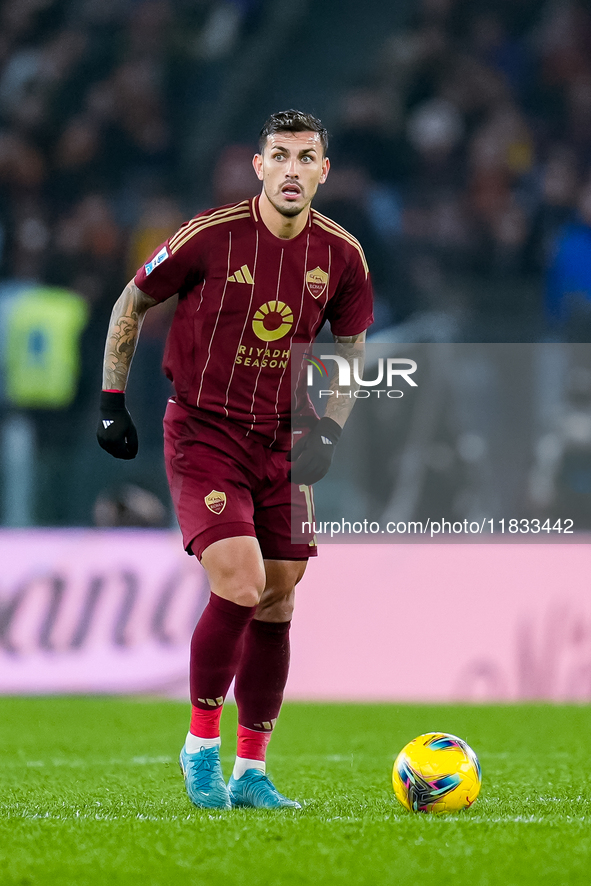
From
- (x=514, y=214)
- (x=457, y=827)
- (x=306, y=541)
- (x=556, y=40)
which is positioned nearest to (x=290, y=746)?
(x=306, y=541)

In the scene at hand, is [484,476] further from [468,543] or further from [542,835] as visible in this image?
[542,835]

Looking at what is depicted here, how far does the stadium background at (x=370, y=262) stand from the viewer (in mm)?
7418

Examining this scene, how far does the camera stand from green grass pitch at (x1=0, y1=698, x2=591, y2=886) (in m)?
2.75

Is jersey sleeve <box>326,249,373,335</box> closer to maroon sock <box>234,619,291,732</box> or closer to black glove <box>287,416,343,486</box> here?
black glove <box>287,416,343,486</box>

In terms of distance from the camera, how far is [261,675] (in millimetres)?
3971

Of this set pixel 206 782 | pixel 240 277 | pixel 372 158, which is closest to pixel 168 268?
pixel 240 277

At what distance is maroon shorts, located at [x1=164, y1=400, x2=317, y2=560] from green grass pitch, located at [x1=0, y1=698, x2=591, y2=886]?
2.61 ft

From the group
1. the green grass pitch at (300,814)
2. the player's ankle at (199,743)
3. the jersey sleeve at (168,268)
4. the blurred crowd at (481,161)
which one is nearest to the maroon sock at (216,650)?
the player's ankle at (199,743)

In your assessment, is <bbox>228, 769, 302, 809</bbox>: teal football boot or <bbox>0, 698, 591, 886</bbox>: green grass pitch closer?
<bbox>0, 698, 591, 886</bbox>: green grass pitch

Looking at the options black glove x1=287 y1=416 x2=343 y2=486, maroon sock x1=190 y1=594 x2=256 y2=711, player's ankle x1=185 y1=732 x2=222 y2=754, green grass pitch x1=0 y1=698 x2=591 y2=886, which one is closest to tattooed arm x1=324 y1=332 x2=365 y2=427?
black glove x1=287 y1=416 x2=343 y2=486

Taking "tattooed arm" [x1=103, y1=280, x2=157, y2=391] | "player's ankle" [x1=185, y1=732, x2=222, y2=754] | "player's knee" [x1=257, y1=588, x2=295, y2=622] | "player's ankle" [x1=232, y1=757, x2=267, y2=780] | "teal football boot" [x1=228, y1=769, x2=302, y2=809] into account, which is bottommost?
"teal football boot" [x1=228, y1=769, x2=302, y2=809]

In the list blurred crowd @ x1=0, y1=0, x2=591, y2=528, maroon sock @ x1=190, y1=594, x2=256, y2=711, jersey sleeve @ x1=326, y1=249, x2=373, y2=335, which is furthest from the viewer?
blurred crowd @ x1=0, y1=0, x2=591, y2=528

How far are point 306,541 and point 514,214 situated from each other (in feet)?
22.3

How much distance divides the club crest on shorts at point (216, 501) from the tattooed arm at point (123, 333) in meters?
0.47
